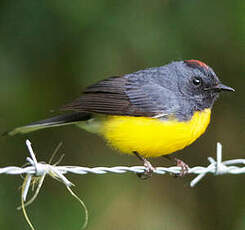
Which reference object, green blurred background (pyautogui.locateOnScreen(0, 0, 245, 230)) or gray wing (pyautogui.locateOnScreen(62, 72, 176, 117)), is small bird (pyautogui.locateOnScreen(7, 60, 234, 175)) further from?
green blurred background (pyautogui.locateOnScreen(0, 0, 245, 230))

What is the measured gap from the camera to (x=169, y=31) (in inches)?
191

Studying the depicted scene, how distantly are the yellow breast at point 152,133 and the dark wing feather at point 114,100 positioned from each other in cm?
7

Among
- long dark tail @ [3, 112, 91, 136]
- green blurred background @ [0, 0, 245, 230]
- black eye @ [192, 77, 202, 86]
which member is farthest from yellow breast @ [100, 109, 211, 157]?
green blurred background @ [0, 0, 245, 230]

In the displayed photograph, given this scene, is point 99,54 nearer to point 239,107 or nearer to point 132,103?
point 132,103

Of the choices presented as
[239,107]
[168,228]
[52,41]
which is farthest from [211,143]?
[52,41]

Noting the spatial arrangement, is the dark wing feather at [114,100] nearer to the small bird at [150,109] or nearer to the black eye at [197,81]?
the small bird at [150,109]

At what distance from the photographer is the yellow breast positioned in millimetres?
3803

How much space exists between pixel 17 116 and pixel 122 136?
5.33 ft

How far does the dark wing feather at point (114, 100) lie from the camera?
404cm

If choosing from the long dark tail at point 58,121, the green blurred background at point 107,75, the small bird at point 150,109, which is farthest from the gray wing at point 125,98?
the green blurred background at point 107,75

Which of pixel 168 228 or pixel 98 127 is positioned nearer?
pixel 98 127

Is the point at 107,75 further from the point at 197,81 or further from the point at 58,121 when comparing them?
the point at 197,81

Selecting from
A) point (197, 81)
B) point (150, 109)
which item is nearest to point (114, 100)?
point (150, 109)

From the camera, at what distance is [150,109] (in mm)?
3975
